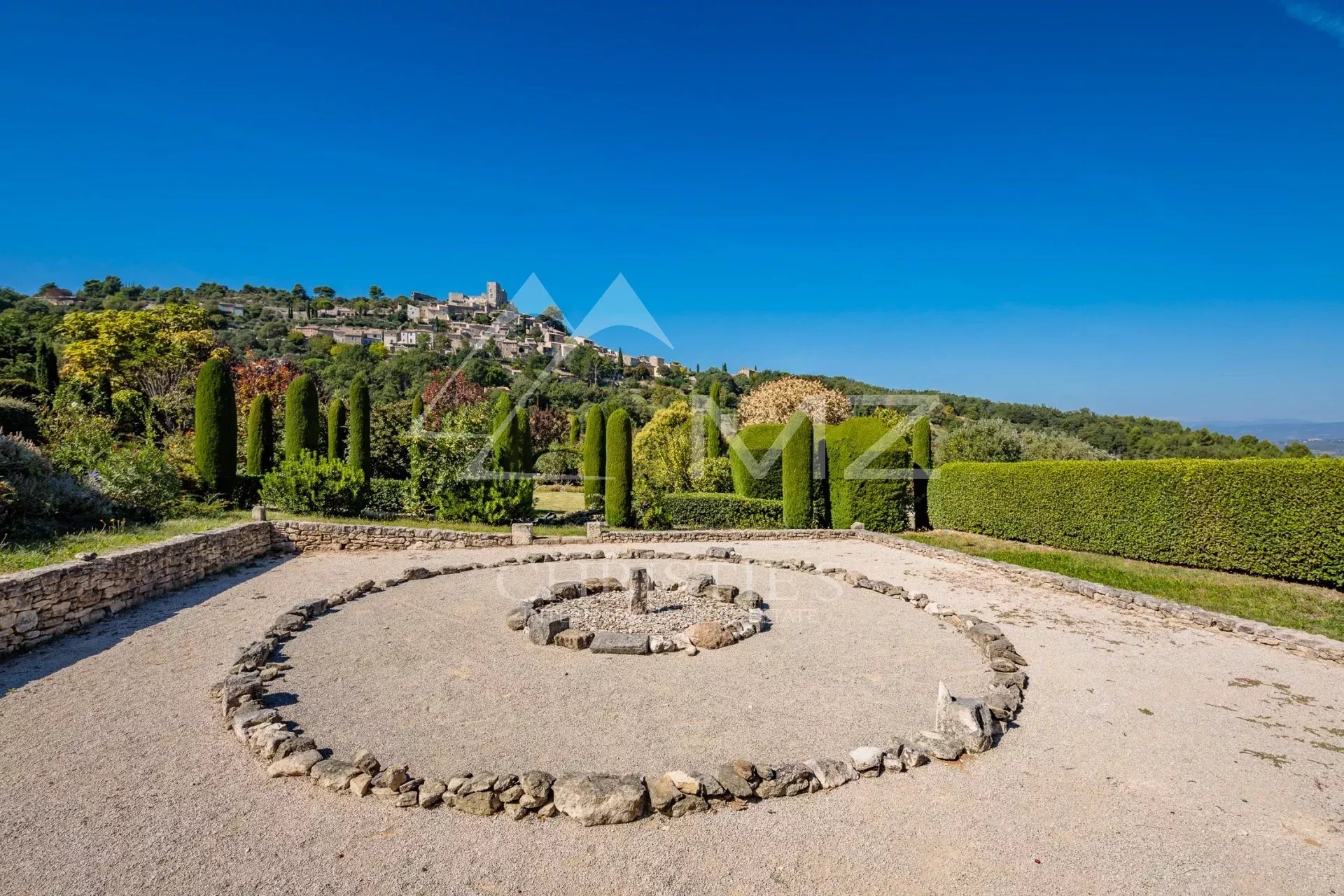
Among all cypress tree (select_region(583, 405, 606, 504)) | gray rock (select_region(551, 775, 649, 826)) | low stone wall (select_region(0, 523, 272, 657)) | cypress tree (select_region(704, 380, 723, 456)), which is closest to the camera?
gray rock (select_region(551, 775, 649, 826))

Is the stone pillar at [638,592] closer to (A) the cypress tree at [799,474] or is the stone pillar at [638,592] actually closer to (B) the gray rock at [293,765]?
(B) the gray rock at [293,765]

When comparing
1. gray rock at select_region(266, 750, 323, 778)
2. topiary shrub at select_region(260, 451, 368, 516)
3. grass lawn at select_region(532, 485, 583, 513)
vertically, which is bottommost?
gray rock at select_region(266, 750, 323, 778)

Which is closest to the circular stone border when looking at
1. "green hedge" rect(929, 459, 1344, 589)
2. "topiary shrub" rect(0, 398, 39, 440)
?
"green hedge" rect(929, 459, 1344, 589)

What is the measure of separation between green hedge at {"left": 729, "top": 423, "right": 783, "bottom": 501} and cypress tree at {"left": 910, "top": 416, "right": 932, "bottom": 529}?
4001mm

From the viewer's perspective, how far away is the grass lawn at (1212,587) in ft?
26.5

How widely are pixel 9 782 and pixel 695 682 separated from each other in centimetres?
509

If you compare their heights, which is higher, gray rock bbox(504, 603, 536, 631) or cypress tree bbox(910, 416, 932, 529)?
cypress tree bbox(910, 416, 932, 529)

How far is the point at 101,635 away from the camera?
727 cm

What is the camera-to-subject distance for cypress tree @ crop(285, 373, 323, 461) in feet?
59.6

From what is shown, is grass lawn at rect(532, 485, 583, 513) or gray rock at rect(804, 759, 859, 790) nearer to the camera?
gray rock at rect(804, 759, 859, 790)

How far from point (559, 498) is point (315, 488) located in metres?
10.6

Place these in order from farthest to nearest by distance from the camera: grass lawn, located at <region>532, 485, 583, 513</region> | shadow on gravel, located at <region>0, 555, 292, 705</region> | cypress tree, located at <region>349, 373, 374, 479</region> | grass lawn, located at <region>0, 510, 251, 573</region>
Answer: grass lawn, located at <region>532, 485, 583, 513</region> → cypress tree, located at <region>349, 373, 374, 479</region> → grass lawn, located at <region>0, 510, 251, 573</region> → shadow on gravel, located at <region>0, 555, 292, 705</region>

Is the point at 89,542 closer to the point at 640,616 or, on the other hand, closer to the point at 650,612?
the point at 640,616

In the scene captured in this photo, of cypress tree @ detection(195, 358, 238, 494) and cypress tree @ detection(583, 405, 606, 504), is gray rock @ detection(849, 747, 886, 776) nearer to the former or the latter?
cypress tree @ detection(583, 405, 606, 504)
